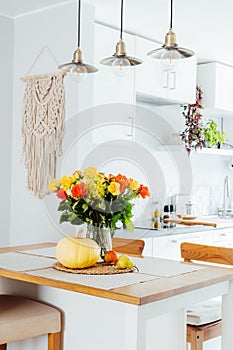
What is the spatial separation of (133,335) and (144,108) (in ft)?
11.6

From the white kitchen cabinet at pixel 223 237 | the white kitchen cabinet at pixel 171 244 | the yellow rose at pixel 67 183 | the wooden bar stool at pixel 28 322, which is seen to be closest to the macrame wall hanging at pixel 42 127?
the white kitchen cabinet at pixel 171 244

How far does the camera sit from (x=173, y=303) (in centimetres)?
212

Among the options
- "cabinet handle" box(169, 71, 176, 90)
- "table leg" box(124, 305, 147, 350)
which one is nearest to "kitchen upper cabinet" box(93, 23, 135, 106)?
"cabinet handle" box(169, 71, 176, 90)

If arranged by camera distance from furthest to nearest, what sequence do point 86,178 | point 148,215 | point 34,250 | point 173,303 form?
1. point 148,215
2. point 34,250
3. point 86,178
4. point 173,303

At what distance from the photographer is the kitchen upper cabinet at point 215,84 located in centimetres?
551

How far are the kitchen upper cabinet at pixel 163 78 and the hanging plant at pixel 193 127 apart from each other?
0.35 meters

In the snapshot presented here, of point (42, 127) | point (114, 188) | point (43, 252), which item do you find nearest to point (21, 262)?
point (43, 252)

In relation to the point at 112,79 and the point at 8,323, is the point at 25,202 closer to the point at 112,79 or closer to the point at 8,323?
the point at 112,79

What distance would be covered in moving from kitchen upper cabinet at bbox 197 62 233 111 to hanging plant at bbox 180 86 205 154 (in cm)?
9

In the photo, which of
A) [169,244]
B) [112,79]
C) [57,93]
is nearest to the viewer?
[57,93]

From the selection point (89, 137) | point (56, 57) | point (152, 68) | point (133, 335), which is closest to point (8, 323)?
point (133, 335)

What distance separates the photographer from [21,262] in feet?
8.34

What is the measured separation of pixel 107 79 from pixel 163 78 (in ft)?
2.77

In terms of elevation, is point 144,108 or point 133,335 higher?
point 144,108
